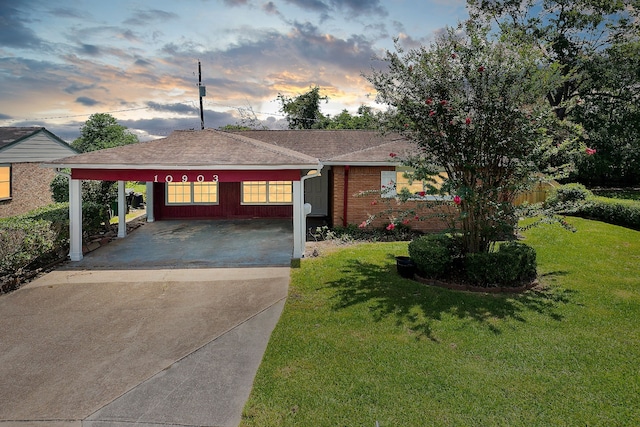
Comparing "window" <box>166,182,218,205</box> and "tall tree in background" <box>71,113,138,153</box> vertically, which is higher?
"tall tree in background" <box>71,113,138,153</box>

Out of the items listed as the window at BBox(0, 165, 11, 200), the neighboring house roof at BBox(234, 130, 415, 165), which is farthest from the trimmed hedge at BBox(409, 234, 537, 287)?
the window at BBox(0, 165, 11, 200)

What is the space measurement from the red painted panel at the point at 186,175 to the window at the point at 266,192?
6.76 m

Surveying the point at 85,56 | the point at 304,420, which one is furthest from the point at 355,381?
the point at 85,56

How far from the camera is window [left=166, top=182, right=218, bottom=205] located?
56.9ft

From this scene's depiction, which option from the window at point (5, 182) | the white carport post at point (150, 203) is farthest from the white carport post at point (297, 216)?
the window at point (5, 182)

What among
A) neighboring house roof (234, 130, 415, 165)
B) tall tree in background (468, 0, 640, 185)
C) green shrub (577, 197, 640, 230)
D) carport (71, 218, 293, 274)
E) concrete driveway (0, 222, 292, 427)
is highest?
tall tree in background (468, 0, 640, 185)

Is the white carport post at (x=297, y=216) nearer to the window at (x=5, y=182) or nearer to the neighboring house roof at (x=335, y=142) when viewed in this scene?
the neighboring house roof at (x=335, y=142)

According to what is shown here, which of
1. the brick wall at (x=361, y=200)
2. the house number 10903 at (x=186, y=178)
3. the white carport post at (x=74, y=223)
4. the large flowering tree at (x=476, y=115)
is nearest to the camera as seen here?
the large flowering tree at (x=476, y=115)

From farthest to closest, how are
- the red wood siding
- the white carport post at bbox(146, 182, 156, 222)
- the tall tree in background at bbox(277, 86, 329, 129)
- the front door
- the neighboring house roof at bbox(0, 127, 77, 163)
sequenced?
1. the tall tree in background at bbox(277, 86, 329, 129)
2. the neighboring house roof at bbox(0, 127, 77, 163)
3. the front door
4. the red wood siding
5. the white carport post at bbox(146, 182, 156, 222)

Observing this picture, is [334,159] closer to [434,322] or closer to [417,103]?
[417,103]

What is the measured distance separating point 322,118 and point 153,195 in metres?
32.2

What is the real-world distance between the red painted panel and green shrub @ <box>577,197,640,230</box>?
→ 11.6 metres

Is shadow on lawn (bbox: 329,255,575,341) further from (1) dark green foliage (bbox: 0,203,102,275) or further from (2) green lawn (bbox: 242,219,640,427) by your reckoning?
(1) dark green foliage (bbox: 0,203,102,275)

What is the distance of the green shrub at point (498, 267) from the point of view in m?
8.15
